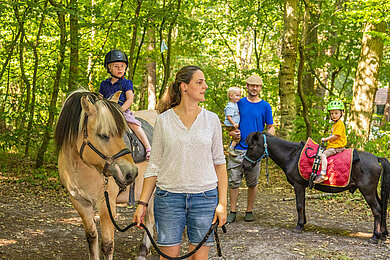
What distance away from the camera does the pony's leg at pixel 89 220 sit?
3943 mm

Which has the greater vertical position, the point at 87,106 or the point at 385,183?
the point at 87,106

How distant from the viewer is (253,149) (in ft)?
20.0

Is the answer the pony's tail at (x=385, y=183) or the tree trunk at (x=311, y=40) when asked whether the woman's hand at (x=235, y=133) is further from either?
the tree trunk at (x=311, y=40)

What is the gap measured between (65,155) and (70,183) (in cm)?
30

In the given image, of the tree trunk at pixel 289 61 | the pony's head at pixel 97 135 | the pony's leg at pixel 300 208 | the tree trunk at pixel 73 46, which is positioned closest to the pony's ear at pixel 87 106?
the pony's head at pixel 97 135

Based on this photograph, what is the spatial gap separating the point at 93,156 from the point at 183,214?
1219 mm

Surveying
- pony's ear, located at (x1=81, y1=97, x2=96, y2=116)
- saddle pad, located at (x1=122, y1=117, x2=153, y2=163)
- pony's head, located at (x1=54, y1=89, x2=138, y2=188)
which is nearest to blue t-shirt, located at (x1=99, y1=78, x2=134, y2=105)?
saddle pad, located at (x1=122, y1=117, x2=153, y2=163)

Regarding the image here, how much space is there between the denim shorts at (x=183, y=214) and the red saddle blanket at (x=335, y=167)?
3.42 m

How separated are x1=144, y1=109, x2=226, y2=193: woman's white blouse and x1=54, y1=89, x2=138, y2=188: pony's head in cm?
69

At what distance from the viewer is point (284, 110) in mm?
10555

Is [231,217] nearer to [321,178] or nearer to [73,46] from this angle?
[321,178]

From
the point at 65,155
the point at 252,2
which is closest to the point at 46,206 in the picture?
the point at 65,155

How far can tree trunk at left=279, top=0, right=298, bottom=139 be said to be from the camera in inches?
399

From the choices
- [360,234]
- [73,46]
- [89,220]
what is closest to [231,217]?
[360,234]
